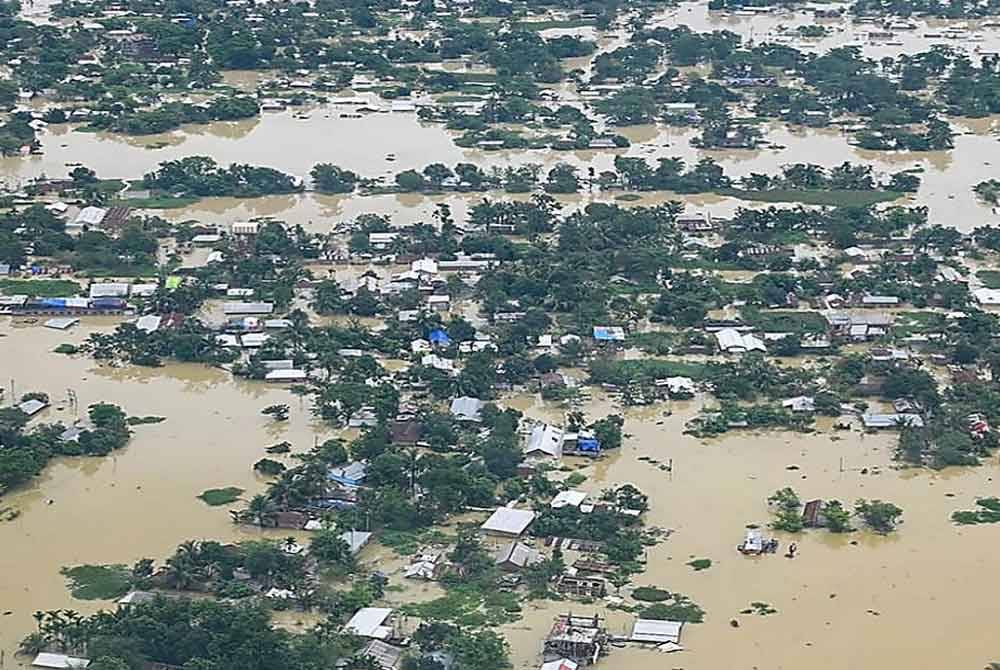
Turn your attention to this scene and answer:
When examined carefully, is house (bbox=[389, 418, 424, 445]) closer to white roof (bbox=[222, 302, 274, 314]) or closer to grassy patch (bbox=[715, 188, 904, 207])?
white roof (bbox=[222, 302, 274, 314])

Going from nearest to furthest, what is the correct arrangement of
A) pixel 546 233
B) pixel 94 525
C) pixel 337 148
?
pixel 94 525 < pixel 546 233 < pixel 337 148

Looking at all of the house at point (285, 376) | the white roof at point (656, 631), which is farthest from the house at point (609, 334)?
the white roof at point (656, 631)

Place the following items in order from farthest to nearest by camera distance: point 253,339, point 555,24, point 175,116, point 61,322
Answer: point 555,24 → point 175,116 → point 61,322 → point 253,339

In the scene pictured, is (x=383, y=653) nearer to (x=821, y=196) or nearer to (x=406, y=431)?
(x=406, y=431)

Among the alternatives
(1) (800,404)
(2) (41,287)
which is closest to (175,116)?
(2) (41,287)

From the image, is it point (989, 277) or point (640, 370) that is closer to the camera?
point (640, 370)

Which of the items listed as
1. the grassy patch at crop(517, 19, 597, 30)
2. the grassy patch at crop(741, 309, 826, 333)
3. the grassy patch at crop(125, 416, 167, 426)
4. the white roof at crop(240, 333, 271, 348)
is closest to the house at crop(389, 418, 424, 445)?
the grassy patch at crop(125, 416, 167, 426)

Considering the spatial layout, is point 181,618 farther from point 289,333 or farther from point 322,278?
point 322,278

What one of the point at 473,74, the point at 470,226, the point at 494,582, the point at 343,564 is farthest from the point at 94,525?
the point at 473,74
